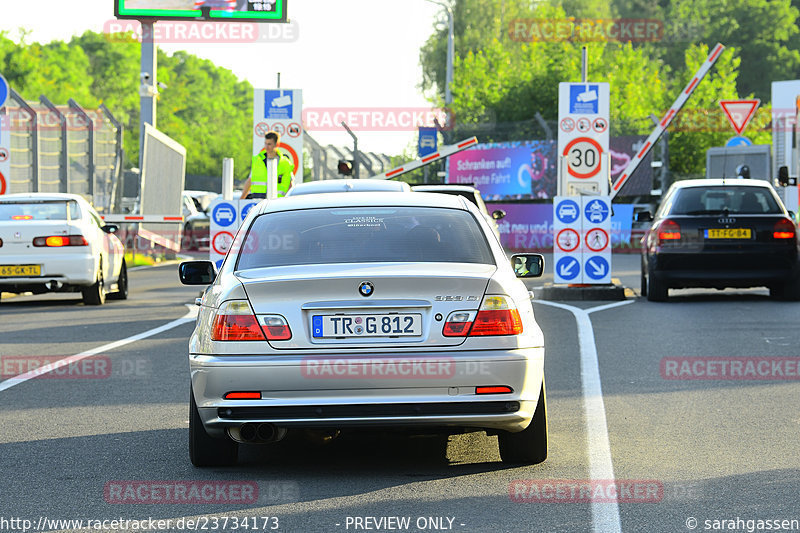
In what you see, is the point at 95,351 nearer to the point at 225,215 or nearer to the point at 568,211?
the point at 225,215

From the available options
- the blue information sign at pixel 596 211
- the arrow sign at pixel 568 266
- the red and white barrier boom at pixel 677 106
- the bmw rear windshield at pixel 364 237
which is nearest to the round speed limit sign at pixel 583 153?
the blue information sign at pixel 596 211

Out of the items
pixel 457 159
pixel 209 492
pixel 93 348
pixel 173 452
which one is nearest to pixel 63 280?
pixel 93 348

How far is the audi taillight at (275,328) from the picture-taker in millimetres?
6664

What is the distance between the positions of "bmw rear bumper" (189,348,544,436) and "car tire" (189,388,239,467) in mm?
345

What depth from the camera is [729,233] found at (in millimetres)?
17391

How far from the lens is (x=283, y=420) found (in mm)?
6637

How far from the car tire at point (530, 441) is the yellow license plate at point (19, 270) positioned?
1230cm

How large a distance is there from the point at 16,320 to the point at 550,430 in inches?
379

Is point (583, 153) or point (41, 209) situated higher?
point (583, 153)

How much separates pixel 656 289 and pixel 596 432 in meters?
9.81

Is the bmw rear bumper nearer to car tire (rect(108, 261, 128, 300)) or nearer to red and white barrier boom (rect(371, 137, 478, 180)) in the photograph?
car tire (rect(108, 261, 128, 300))

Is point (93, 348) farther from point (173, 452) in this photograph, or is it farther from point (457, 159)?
point (457, 159)

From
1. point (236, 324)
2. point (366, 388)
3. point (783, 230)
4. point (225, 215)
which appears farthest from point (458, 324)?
point (225, 215)

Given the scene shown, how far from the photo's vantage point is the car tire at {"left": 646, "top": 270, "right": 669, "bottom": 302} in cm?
1758
